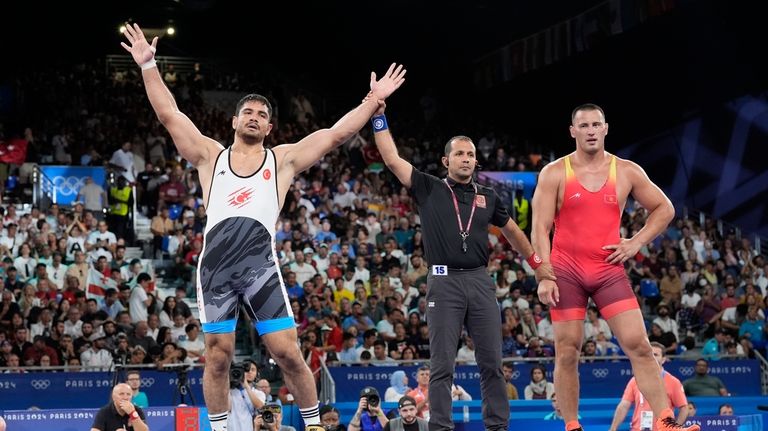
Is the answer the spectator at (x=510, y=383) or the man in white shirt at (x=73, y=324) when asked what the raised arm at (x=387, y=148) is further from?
the man in white shirt at (x=73, y=324)

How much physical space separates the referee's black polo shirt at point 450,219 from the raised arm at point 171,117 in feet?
5.45

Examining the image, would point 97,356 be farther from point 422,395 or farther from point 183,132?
point 183,132

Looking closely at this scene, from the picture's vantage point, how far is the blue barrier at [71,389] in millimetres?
14516

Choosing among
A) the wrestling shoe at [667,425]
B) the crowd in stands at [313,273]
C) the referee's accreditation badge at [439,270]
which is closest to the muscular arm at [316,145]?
the referee's accreditation badge at [439,270]

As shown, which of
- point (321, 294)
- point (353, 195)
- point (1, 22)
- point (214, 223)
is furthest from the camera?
point (1, 22)

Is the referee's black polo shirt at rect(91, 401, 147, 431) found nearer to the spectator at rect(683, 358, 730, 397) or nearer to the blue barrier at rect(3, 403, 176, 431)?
the blue barrier at rect(3, 403, 176, 431)

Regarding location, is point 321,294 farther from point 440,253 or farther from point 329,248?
point 440,253

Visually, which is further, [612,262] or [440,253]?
[440,253]

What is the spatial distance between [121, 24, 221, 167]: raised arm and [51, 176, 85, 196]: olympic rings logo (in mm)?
14497

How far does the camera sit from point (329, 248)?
64.5 feet

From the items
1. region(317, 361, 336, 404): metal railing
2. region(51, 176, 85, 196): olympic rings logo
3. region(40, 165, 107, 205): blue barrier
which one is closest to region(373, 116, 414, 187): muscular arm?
region(317, 361, 336, 404): metal railing

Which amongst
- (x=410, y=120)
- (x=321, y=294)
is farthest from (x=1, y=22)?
→ (x=321, y=294)

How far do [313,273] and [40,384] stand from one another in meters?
5.15

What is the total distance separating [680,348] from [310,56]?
18633 millimetres
